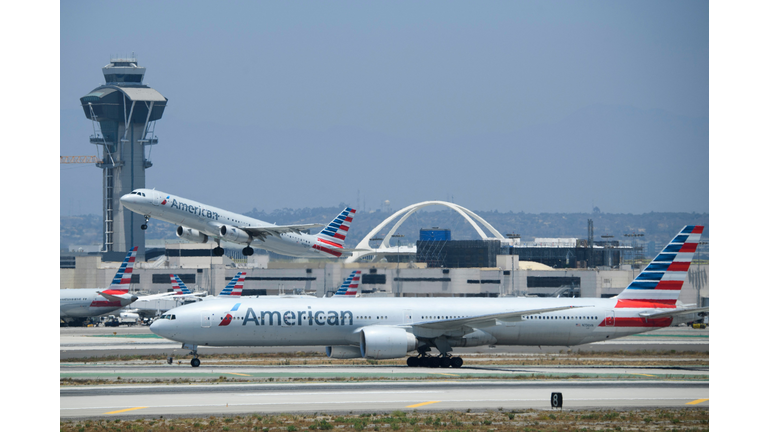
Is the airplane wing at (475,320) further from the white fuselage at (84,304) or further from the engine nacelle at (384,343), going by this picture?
the white fuselage at (84,304)

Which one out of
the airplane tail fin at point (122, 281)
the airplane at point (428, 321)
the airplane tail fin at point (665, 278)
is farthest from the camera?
the airplane tail fin at point (122, 281)

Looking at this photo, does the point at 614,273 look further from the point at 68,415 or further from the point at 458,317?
the point at 68,415

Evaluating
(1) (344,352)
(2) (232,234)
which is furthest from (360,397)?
(2) (232,234)

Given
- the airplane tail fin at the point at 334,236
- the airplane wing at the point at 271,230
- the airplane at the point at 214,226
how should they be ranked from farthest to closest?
the airplane tail fin at the point at 334,236
the airplane wing at the point at 271,230
the airplane at the point at 214,226

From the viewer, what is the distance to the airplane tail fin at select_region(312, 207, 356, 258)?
86.2 m

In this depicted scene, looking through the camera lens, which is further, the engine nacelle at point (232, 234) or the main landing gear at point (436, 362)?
the engine nacelle at point (232, 234)

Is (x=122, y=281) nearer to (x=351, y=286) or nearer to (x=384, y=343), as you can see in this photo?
(x=351, y=286)

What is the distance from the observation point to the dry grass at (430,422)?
1220 inches

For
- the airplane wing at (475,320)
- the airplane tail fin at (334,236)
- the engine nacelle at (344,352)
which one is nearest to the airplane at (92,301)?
the airplane tail fin at (334,236)

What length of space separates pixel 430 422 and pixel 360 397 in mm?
8033

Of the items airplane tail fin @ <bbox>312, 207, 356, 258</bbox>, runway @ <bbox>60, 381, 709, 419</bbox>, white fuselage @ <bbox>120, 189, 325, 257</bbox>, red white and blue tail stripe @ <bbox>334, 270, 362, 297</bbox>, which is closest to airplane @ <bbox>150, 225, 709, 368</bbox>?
runway @ <bbox>60, 381, 709, 419</bbox>

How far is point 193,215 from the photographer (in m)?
73.6

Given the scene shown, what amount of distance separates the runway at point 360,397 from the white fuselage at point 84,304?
70.8 m

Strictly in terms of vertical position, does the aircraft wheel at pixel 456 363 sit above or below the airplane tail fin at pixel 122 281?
below
